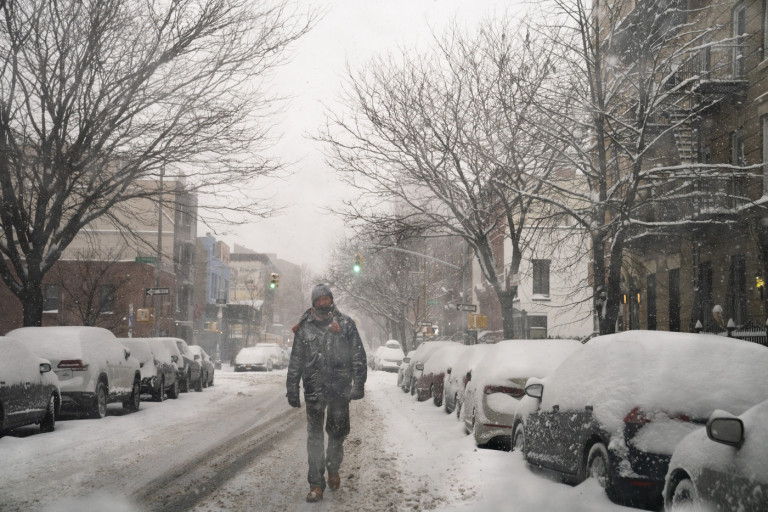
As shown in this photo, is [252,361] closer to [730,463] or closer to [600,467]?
[600,467]

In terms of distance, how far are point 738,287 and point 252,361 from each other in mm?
26890

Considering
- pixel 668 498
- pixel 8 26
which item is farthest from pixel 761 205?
pixel 8 26

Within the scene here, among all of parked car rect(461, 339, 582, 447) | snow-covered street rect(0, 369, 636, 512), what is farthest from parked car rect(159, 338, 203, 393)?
parked car rect(461, 339, 582, 447)

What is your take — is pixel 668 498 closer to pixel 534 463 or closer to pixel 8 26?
pixel 534 463

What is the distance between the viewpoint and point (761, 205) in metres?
18.6

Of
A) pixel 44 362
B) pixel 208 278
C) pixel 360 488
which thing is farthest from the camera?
pixel 208 278

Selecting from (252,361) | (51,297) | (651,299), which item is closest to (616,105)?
(651,299)

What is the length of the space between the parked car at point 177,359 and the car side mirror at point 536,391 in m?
14.0

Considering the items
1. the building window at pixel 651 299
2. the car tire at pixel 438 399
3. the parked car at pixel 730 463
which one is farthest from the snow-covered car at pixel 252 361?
the parked car at pixel 730 463

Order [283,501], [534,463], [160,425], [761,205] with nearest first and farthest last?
[283,501]
[534,463]
[160,425]
[761,205]

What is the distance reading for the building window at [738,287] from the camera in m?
21.2

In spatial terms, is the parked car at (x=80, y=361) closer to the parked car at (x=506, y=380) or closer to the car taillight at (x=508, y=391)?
A: the parked car at (x=506, y=380)

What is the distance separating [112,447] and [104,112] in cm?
877

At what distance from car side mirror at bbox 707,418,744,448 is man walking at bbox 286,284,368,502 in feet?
12.1
